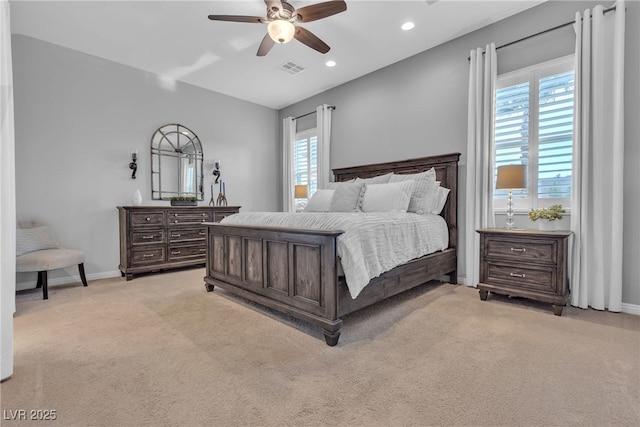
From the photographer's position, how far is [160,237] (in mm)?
4207

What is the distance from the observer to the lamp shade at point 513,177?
2.83m

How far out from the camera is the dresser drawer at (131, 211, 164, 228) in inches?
157

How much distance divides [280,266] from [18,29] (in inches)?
161

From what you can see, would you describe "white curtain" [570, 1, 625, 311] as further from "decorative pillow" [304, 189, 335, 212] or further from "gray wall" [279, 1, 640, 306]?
"decorative pillow" [304, 189, 335, 212]

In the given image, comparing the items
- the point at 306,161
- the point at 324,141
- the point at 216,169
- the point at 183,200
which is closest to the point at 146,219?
the point at 183,200

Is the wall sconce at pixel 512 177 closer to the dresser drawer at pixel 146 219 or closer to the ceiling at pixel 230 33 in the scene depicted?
the ceiling at pixel 230 33

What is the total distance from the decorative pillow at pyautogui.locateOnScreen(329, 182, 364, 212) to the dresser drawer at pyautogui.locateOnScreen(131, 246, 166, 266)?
8.29 feet

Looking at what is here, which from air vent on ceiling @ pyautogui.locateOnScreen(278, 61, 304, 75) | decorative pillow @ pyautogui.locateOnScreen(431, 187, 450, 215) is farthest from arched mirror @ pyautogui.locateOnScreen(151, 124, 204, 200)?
decorative pillow @ pyautogui.locateOnScreen(431, 187, 450, 215)

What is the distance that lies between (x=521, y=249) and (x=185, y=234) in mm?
4220

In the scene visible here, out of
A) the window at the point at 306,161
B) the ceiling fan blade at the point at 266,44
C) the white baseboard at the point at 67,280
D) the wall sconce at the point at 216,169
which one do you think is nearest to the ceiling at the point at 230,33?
the ceiling fan blade at the point at 266,44

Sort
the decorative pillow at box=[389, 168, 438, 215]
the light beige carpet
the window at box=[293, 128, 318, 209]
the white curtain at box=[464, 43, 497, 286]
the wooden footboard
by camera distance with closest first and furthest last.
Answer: the light beige carpet, the wooden footboard, the white curtain at box=[464, 43, 497, 286], the decorative pillow at box=[389, 168, 438, 215], the window at box=[293, 128, 318, 209]

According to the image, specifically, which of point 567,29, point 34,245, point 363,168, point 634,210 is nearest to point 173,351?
point 34,245

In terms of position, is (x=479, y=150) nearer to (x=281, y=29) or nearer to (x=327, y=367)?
(x=281, y=29)

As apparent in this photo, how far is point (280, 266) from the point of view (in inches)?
98.0
